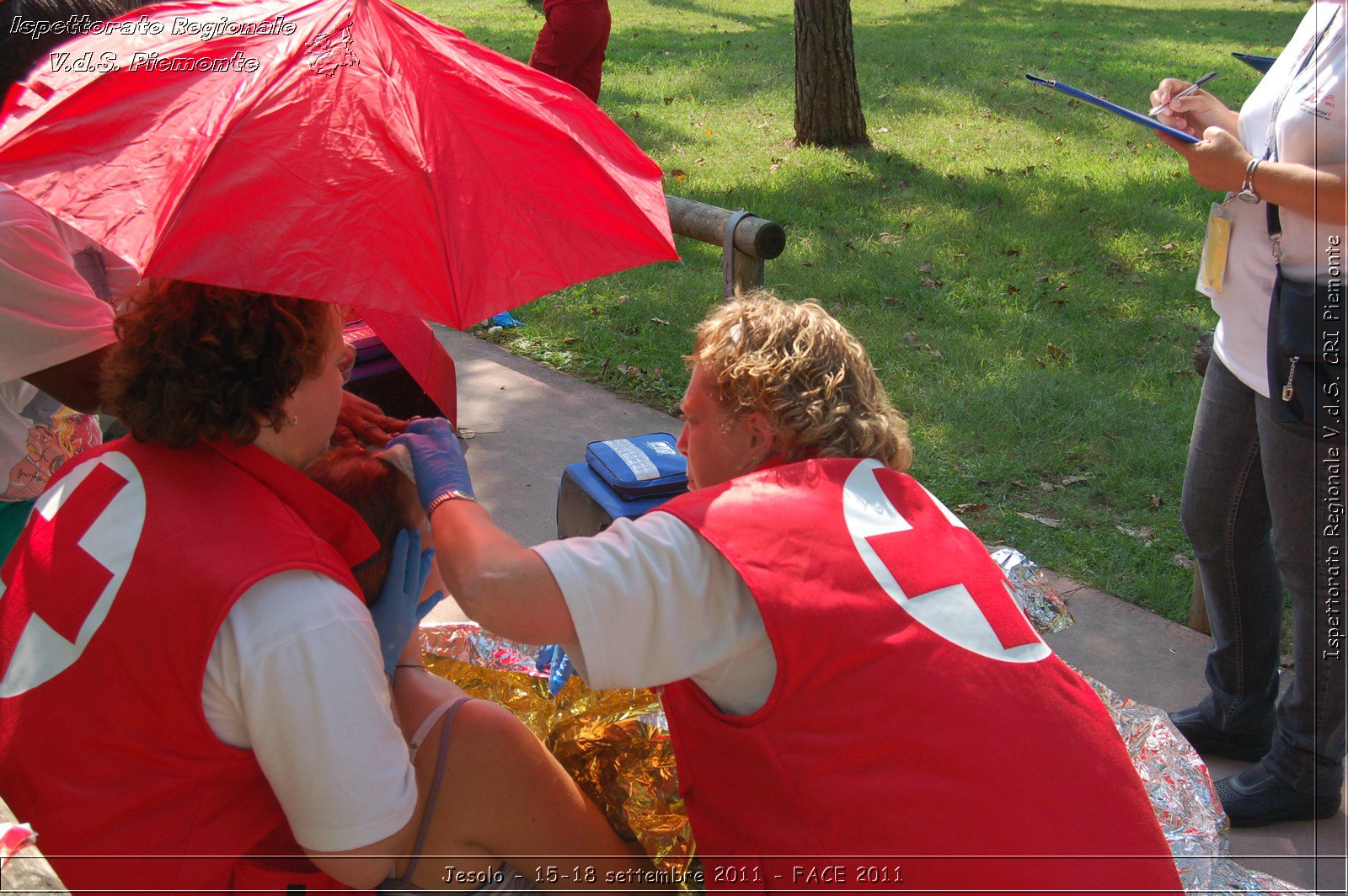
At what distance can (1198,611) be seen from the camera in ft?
11.5

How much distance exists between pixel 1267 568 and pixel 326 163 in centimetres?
254

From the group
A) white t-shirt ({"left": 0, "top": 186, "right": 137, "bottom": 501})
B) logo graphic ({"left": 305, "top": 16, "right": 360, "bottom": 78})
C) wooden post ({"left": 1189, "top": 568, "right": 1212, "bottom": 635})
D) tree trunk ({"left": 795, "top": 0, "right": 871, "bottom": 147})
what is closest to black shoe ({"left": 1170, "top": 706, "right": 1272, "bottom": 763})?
wooden post ({"left": 1189, "top": 568, "right": 1212, "bottom": 635})

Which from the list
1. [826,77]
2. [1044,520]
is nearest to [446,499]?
[1044,520]

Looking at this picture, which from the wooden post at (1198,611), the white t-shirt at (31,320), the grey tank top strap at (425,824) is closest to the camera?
the grey tank top strap at (425,824)

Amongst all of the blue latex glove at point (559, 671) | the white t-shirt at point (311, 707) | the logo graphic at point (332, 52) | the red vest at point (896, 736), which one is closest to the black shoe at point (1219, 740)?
the red vest at point (896, 736)

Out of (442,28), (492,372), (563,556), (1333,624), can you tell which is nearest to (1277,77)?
(1333,624)

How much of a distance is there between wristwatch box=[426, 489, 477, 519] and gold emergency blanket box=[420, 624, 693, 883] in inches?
24.9

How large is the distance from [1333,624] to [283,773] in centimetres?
240

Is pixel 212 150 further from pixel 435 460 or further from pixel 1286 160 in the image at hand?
pixel 1286 160

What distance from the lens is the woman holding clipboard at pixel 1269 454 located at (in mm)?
2424

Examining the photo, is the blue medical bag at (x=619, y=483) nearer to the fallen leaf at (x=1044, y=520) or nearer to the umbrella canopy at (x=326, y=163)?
the umbrella canopy at (x=326, y=163)

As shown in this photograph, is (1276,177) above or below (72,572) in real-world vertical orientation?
above

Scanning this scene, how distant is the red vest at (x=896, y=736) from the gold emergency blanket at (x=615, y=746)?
1.19 ft

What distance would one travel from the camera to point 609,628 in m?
1.62
